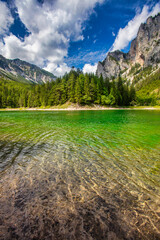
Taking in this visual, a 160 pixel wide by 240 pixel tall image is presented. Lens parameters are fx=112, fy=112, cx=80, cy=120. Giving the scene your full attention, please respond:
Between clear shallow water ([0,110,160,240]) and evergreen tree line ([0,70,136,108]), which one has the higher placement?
evergreen tree line ([0,70,136,108])

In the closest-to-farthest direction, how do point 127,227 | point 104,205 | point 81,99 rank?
point 127,227
point 104,205
point 81,99

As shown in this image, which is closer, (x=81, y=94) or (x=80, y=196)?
(x=80, y=196)

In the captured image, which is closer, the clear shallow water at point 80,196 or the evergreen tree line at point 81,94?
the clear shallow water at point 80,196

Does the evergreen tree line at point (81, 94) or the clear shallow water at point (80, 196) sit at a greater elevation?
the evergreen tree line at point (81, 94)

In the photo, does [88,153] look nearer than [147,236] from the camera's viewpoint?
No

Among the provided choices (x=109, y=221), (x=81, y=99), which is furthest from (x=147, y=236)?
(x=81, y=99)

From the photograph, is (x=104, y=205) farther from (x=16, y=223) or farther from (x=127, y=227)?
(x=16, y=223)

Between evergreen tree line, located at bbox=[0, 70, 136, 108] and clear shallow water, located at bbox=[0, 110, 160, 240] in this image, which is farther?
evergreen tree line, located at bbox=[0, 70, 136, 108]

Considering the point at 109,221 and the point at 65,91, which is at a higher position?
the point at 65,91

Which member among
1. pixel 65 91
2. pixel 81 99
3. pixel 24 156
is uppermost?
pixel 65 91

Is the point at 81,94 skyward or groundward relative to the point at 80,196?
skyward

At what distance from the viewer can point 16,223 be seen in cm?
319

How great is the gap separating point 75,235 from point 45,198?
5.82 feet

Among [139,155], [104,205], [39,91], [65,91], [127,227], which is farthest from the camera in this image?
[39,91]
